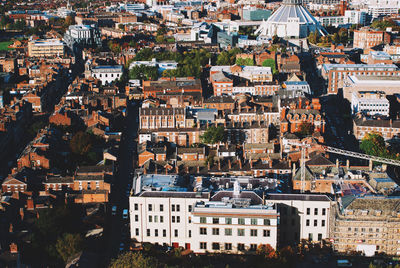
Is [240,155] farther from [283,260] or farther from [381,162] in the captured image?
[283,260]

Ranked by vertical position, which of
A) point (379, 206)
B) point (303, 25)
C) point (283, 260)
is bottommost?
point (283, 260)

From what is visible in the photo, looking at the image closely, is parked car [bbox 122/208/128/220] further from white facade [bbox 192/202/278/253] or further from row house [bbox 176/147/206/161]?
row house [bbox 176/147/206/161]

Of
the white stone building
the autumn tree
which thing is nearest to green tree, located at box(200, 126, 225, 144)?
the white stone building

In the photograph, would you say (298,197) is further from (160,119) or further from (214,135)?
(160,119)

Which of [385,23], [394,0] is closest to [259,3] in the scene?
[394,0]

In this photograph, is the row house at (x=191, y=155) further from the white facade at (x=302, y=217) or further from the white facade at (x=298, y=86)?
the white facade at (x=298, y=86)

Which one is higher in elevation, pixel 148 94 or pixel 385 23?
pixel 385 23

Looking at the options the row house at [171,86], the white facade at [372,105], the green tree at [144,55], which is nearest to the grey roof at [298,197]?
the white facade at [372,105]
